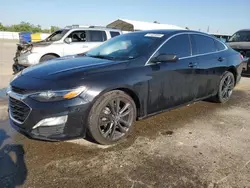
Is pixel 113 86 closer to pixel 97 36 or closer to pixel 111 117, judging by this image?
pixel 111 117

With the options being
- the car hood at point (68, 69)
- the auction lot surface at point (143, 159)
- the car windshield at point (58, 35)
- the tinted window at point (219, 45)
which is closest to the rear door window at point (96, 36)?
the car windshield at point (58, 35)

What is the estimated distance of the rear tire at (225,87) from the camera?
17.2 feet

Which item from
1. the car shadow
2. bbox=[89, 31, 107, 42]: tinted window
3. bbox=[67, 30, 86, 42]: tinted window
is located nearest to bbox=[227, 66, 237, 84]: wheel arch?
the car shadow

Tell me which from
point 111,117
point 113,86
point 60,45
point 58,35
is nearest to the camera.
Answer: point 113,86

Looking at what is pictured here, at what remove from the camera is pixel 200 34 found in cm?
477

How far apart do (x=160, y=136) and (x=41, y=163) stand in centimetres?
176

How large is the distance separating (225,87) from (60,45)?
19.0ft

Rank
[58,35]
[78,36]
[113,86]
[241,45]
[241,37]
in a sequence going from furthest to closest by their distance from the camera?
1. [241,37]
2. [78,36]
3. [58,35]
4. [241,45]
5. [113,86]

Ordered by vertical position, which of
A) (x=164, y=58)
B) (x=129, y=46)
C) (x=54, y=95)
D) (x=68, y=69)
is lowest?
(x=54, y=95)

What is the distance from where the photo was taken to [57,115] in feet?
Result: 9.43

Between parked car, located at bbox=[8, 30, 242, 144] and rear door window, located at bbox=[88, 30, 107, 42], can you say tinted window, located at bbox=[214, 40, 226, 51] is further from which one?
rear door window, located at bbox=[88, 30, 107, 42]

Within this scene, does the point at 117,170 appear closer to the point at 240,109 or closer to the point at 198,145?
the point at 198,145

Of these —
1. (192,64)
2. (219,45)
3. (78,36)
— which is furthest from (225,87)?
(78,36)

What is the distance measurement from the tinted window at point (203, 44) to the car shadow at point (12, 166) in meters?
3.30
